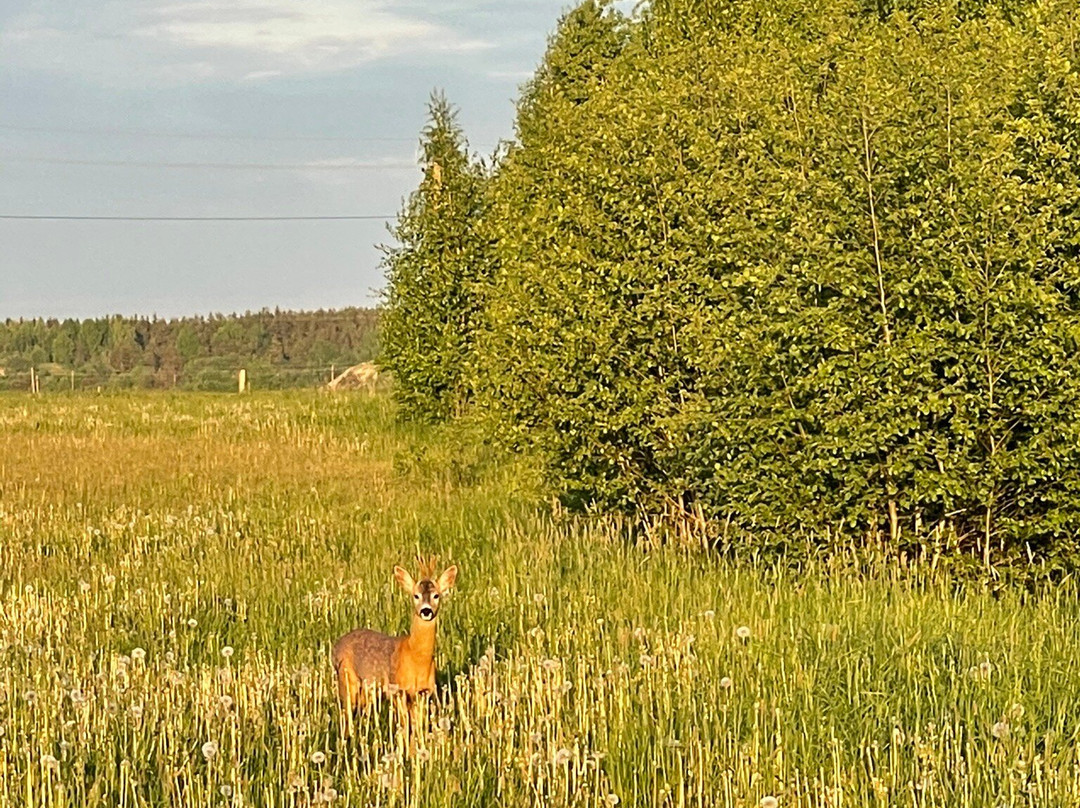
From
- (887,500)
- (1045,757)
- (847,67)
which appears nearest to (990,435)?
(887,500)

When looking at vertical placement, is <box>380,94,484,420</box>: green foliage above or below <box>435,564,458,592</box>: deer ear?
above

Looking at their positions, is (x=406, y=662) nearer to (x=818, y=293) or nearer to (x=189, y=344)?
(x=818, y=293)

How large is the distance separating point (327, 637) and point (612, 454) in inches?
231

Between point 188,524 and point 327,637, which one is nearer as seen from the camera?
point 327,637

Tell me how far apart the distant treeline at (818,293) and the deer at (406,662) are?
5.18m

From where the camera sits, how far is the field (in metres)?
6.07

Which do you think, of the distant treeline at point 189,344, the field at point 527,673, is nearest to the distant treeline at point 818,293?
the field at point 527,673

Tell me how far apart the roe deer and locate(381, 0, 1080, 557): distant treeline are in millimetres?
5169

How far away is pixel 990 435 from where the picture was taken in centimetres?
1112

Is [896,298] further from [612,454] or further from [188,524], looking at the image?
[188,524]

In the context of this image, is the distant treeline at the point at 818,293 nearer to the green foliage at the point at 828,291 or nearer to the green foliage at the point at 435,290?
the green foliage at the point at 828,291

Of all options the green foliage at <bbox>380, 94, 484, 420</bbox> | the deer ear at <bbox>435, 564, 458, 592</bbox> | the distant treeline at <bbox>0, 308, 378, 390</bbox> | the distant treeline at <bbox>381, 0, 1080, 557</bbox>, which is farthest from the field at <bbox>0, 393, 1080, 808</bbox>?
the distant treeline at <bbox>0, 308, 378, 390</bbox>

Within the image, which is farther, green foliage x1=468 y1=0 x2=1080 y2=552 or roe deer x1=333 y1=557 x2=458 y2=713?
green foliage x1=468 y1=0 x2=1080 y2=552

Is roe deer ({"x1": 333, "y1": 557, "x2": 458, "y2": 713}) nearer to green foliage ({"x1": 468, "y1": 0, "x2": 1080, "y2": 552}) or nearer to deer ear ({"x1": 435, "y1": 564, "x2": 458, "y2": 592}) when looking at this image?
deer ear ({"x1": 435, "y1": 564, "x2": 458, "y2": 592})
